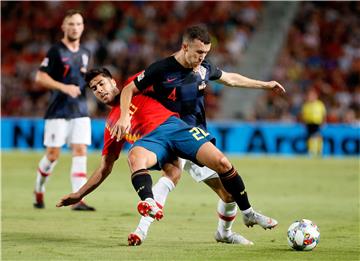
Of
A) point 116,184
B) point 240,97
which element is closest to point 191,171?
point 116,184

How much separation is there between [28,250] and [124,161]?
13128mm

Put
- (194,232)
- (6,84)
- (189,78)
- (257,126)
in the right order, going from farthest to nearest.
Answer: (6,84), (257,126), (194,232), (189,78)

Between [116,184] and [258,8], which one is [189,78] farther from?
[258,8]

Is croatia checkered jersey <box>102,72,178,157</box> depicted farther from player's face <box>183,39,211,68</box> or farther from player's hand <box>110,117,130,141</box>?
player's face <box>183,39,211,68</box>

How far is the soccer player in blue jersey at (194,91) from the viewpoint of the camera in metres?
7.53

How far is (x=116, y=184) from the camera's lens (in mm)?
14914

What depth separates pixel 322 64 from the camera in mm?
26469

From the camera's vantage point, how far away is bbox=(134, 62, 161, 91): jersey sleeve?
7.62 metres

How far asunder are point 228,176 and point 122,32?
2000 centimetres

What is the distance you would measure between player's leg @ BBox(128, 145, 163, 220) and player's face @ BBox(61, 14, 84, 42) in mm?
3558

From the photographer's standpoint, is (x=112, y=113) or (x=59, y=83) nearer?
(x=112, y=113)

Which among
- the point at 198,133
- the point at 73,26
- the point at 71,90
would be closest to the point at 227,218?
the point at 198,133

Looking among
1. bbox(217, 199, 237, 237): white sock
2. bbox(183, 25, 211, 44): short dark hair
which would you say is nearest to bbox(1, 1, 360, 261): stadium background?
bbox(217, 199, 237, 237): white sock

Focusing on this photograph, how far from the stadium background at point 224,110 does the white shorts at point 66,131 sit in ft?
2.91
